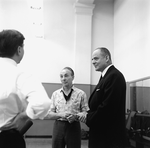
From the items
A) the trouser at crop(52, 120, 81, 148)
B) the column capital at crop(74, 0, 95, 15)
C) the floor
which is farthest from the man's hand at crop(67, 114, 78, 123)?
the column capital at crop(74, 0, 95, 15)

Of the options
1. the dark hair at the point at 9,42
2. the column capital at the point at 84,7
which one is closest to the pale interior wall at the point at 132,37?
the column capital at the point at 84,7

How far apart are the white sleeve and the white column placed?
13.5ft

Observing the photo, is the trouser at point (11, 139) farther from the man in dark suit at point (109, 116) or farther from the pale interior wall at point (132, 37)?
the pale interior wall at point (132, 37)

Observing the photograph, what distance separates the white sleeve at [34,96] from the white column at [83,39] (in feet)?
13.5

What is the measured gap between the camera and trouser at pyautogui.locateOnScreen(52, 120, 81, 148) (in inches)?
96.3

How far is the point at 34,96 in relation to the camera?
1.05 meters

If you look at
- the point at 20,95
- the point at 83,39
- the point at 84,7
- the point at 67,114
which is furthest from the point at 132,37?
the point at 20,95

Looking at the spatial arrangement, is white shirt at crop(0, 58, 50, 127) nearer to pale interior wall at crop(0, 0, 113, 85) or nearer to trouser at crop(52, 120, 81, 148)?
trouser at crop(52, 120, 81, 148)

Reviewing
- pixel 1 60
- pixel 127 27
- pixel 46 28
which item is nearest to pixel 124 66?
pixel 127 27

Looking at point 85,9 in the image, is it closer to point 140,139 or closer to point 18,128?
point 140,139

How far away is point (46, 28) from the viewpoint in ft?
17.4

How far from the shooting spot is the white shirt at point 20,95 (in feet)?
3.46

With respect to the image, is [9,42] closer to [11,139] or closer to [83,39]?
[11,139]

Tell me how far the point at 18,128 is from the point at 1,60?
438 mm
